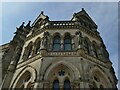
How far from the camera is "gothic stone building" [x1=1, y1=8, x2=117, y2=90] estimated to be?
19953 mm

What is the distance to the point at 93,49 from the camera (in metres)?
Answer: 24.5

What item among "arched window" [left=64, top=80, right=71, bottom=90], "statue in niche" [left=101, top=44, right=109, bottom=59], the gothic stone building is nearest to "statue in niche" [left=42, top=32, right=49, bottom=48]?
the gothic stone building

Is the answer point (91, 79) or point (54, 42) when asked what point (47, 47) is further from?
point (91, 79)

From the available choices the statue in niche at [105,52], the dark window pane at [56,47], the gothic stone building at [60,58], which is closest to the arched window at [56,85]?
the gothic stone building at [60,58]

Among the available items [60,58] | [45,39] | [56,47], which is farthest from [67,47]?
[45,39]

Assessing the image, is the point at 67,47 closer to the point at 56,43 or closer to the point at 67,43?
the point at 67,43

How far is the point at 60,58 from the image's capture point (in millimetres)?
21250

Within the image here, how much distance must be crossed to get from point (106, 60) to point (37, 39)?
7551 mm

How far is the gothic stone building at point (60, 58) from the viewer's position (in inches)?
786

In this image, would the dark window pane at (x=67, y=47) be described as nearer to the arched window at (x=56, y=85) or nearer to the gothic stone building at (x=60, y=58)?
the gothic stone building at (x=60, y=58)

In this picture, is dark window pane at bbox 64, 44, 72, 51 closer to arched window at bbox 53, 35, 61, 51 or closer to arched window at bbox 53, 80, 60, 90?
arched window at bbox 53, 35, 61, 51

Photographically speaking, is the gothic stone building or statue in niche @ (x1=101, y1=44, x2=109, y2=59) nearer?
the gothic stone building

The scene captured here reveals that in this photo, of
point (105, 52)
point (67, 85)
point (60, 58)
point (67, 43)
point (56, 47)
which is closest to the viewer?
point (67, 85)

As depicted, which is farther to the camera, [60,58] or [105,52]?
[105,52]
